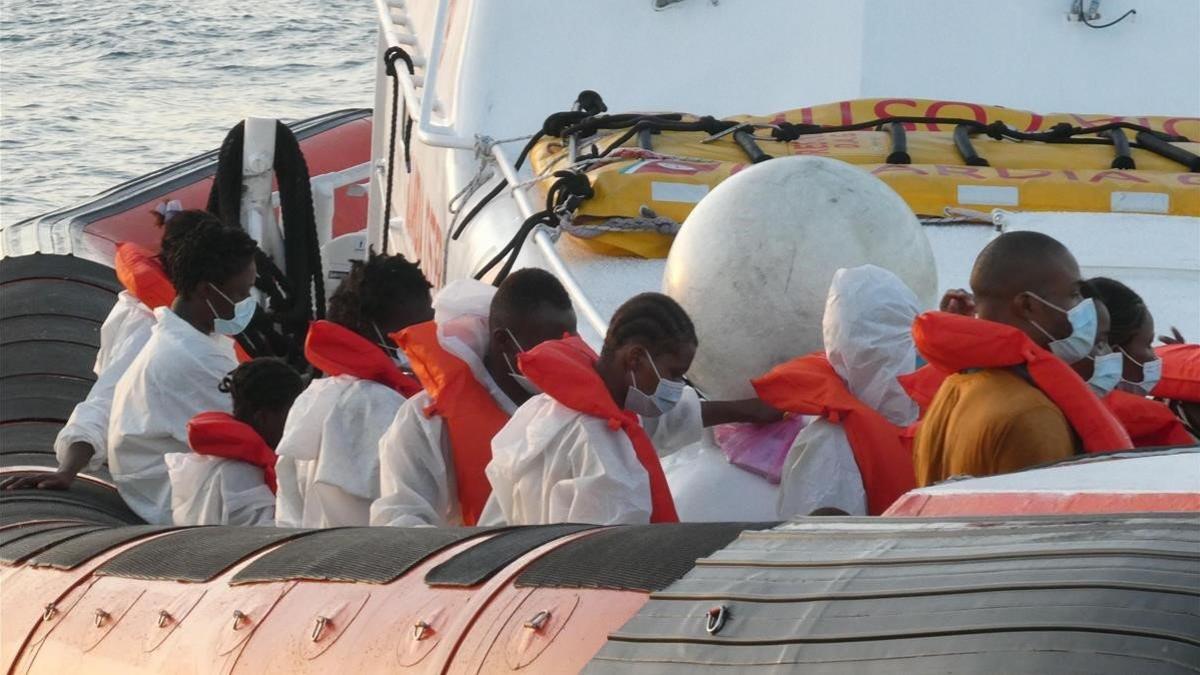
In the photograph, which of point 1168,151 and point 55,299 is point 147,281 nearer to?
point 55,299

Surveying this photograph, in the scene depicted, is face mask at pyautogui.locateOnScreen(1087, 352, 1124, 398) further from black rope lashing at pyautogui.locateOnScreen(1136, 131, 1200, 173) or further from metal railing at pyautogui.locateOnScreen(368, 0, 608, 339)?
black rope lashing at pyautogui.locateOnScreen(1136, 131, 1200, 173)

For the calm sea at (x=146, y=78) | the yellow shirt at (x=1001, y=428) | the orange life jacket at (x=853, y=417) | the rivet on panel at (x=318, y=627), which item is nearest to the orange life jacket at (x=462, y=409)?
the orange life jacket at (x=853, y=417)

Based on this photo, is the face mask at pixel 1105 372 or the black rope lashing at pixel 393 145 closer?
the face mask at pixel 1105 372

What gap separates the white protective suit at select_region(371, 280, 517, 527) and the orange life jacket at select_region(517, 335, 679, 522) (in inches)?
19.4

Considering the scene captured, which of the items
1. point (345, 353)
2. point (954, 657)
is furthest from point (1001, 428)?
point (345, 353)

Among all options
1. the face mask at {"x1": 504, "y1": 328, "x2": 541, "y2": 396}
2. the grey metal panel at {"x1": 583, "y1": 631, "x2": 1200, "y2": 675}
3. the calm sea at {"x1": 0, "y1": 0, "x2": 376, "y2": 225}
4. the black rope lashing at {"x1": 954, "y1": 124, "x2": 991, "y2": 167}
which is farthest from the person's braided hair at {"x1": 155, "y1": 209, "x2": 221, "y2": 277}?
the calm sea at {"x1": 0, "y1": 0, "x2": 376, "y2": 225}

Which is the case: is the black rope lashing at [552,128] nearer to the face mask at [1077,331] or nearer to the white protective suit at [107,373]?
the white protective suit at [107,373]

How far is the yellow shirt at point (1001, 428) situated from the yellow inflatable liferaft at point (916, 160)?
1.78 metres

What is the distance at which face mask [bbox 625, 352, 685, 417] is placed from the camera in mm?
3475

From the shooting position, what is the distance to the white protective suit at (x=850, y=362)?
336 centimetres

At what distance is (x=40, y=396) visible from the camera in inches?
256

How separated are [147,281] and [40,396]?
891 millimetres

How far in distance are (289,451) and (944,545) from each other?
2179 millimetres

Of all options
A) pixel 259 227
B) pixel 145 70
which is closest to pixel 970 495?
pixel 259 227
